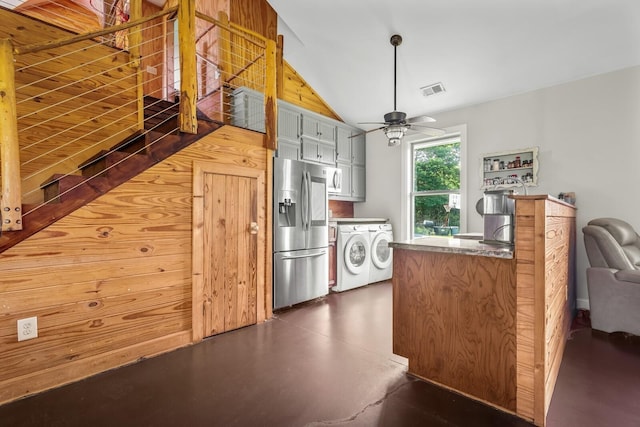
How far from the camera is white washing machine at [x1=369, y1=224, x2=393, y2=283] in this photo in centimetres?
468

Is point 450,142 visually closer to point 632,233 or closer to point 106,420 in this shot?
point 632,233

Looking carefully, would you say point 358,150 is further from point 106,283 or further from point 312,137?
point 106,283

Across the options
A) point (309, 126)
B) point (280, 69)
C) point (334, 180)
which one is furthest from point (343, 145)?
point (280, 69)

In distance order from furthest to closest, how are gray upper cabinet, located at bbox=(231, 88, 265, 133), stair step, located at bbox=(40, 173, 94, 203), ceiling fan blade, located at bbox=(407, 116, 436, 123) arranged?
gray upper cabinet, located at bbox=(231, 88, 265, 133)
ceiling fan blade, located at bbox=(407, 116, 436, 123)
stair step, located at bbox=(40, 173, 94, 203)

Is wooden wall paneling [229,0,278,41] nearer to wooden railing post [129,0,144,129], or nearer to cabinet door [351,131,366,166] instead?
wooden railing post [129,0,144,129]

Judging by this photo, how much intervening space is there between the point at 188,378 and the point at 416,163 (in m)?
4.25

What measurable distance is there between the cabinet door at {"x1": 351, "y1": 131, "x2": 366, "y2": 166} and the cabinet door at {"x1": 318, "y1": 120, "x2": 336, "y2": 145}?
49cm

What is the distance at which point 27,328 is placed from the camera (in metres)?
1.89

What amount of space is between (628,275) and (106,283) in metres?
4.13

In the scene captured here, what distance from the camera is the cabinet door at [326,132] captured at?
469 cm

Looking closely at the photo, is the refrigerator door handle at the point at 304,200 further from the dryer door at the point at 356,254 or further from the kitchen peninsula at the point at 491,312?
the kitchen peninsula at the point at 491,312

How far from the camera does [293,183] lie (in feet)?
11.7

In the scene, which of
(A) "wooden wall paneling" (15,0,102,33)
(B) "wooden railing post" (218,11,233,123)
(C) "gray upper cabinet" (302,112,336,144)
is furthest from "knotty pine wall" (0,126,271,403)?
(A) "wooden wall paneling" (15,0,102,33)

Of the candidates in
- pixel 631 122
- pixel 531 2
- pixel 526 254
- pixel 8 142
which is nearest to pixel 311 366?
pixel 526 254
